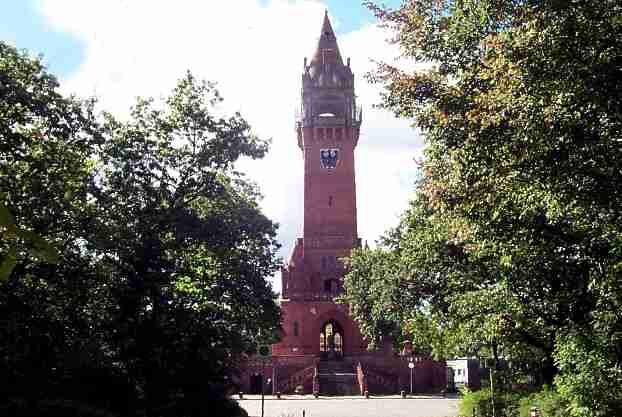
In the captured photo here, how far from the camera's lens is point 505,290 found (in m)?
15.7

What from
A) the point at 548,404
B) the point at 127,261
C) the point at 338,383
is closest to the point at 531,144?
the point at 548,404

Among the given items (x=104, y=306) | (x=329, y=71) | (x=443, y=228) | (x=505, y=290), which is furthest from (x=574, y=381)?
(x=329, y=71)

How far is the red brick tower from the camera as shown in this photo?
53.7m

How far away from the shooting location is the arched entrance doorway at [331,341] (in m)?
53.2

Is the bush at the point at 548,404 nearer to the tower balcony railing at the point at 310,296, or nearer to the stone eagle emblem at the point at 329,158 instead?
the tower balcony railing at the point at 310,296

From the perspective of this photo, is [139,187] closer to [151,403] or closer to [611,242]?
[151,403]

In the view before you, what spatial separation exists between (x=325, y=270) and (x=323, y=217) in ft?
14.4

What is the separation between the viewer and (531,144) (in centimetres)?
970

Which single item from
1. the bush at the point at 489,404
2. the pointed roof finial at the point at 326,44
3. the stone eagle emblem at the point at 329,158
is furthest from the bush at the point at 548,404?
the pointed roof finial at the point at 326,44

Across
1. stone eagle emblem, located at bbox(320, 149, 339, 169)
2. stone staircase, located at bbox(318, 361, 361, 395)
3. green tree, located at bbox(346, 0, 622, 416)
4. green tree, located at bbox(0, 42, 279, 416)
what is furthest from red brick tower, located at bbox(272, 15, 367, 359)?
green tree, located at bbox(346, 0, 622, 416)

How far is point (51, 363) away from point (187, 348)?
13.5ft

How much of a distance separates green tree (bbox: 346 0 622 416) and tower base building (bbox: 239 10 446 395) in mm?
35257

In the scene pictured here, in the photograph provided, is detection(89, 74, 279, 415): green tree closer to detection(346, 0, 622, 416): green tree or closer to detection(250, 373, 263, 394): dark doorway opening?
detection(346, 0, 622, 416): green tree

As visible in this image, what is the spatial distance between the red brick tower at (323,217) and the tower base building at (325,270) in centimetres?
8
